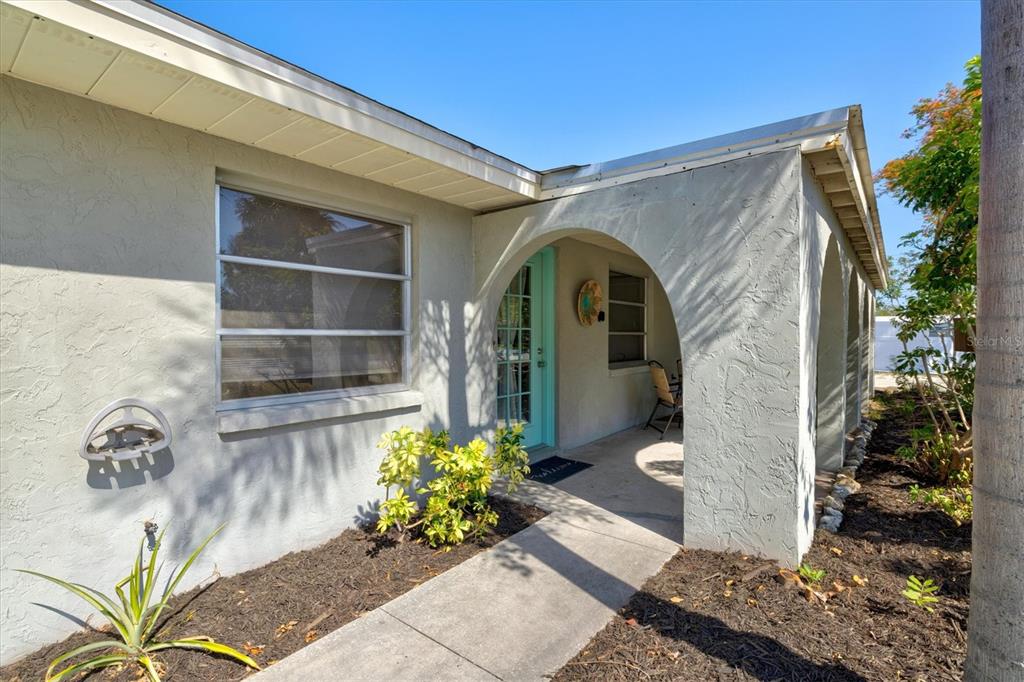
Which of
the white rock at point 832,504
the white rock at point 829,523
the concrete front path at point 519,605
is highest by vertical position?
the white rock at point 832,504

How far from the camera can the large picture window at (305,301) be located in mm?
3375

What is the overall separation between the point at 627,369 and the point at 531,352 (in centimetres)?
217

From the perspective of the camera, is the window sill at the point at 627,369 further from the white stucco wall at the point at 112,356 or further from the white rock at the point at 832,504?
the white stucco wall at the point at 112,356

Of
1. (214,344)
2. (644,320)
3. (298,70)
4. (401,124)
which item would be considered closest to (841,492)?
(644,320)

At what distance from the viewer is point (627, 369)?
298 inches

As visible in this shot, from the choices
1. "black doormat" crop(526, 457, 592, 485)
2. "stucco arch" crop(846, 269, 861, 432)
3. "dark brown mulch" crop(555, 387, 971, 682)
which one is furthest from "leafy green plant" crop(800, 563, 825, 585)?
"stucco arch" crop(846, 269, 861, 432)

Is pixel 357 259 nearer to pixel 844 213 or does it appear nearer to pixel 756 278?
pixel 756 278

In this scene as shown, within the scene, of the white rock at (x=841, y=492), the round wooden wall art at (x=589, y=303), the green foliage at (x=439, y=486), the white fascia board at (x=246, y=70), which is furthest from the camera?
the round wooden wall art at (x=589, y=303)

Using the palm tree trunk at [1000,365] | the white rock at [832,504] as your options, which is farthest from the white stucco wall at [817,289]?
the palm tree trunk at [1000,365]

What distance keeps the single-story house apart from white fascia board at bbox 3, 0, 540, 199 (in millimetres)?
12

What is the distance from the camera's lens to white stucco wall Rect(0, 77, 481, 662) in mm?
2482

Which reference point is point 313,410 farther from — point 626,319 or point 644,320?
point 644,320

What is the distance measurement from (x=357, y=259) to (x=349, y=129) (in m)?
1.26

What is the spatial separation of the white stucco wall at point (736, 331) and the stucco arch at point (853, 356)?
4849mm
